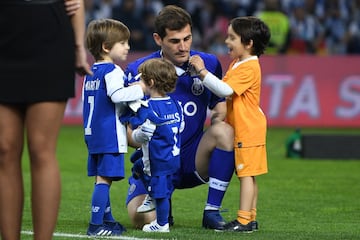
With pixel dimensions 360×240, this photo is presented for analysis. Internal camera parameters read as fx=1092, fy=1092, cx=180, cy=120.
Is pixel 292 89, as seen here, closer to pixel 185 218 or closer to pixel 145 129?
pixel 185 218

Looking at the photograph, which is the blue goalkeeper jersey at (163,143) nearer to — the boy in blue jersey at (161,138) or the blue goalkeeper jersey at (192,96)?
the boy in blue jersey at (161,138)

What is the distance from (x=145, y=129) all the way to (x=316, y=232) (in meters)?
1.44

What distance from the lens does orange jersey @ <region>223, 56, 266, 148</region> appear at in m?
7.78

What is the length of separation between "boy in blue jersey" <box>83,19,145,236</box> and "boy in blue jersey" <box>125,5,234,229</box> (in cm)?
62

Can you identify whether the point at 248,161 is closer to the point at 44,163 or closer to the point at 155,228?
the point at 155,228

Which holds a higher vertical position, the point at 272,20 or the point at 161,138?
→ the point at 272,20

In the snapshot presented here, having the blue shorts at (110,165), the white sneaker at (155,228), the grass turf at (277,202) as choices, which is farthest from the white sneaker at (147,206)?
the blue shorts at (110,165)

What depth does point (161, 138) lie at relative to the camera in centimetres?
752

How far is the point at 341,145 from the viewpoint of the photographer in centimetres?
1428

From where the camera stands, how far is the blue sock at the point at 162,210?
7559 mm

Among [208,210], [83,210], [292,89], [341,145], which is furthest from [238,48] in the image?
[292,89]

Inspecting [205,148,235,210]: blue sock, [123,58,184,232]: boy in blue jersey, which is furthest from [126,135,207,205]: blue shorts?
[123,58,184,232]: boy in blue jersey

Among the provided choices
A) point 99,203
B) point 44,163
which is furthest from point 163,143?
point 44,163

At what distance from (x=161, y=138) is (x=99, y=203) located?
2.04ft
